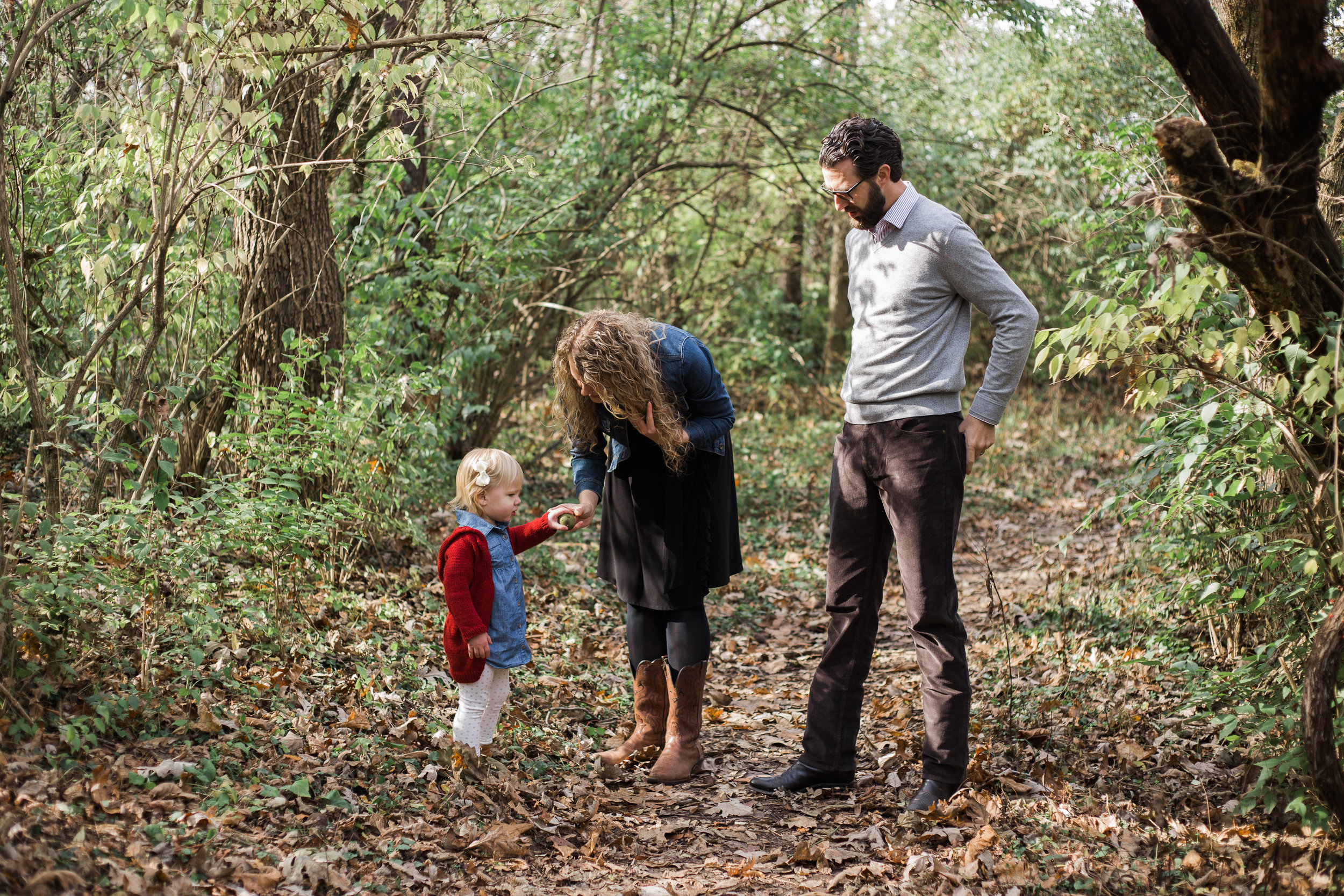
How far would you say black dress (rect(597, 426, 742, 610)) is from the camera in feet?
12.4

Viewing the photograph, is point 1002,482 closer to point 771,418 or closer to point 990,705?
point 771,418

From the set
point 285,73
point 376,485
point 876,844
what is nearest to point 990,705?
point 876,844

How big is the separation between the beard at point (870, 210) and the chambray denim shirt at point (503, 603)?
171cm

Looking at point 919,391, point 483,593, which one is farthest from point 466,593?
point 919,391

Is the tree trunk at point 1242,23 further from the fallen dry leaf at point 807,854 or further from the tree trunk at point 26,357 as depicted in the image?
the tree trunk at point 26,357

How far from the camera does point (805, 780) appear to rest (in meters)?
3.70

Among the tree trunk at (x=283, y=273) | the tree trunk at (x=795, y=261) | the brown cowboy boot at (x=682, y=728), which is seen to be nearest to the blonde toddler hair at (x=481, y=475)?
the brown cowboy boot at (x=682, y=728)

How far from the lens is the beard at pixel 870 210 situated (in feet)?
11.0

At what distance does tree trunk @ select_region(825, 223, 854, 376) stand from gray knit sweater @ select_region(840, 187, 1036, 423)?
1086 cm

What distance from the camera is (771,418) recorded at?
43.7ft

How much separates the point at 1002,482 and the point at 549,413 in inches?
192

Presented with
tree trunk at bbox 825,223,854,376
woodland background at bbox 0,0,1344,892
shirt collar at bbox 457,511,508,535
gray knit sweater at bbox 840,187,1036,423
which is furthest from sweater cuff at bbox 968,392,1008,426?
tree trunk at bbox 825,223,854,376

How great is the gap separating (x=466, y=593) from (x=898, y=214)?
200 centimetres

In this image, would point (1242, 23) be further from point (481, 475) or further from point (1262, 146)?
point (481, 475)
